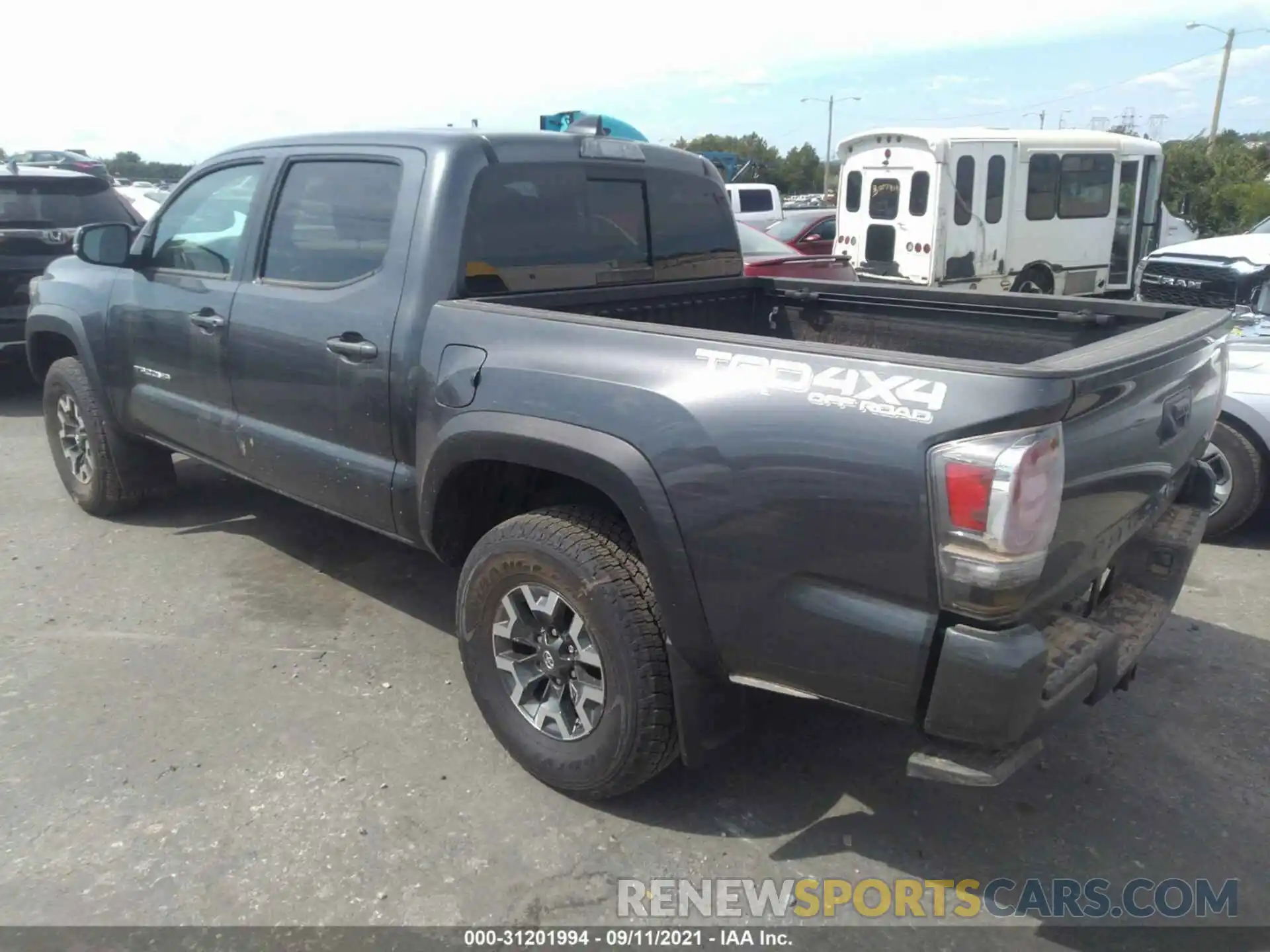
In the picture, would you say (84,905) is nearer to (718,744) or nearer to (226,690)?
(226,690)

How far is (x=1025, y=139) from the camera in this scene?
13.6 m

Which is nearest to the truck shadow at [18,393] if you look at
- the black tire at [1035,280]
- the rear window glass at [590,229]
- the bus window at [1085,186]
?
the rear window glass at [590,229]

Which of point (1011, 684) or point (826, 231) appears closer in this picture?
point (1011, 684)

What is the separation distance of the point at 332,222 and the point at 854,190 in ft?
38.2

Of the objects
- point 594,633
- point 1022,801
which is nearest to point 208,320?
point 594,633

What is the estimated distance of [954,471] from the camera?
215 centimetres

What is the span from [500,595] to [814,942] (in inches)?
51.9

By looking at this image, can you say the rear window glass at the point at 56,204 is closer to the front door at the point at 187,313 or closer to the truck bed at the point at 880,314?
the front door at the point at 187,313

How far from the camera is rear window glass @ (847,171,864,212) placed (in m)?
14.0

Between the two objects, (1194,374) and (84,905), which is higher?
(1194,374)

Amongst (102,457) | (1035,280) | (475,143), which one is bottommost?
(1035,280)

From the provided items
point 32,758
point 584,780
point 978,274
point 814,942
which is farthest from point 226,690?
point 978,274

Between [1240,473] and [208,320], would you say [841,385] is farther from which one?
[1240,473]

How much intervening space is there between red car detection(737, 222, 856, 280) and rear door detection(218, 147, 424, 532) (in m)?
3.38
